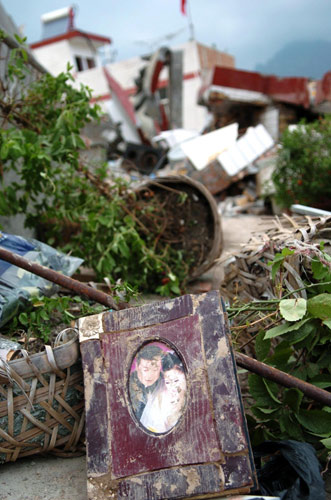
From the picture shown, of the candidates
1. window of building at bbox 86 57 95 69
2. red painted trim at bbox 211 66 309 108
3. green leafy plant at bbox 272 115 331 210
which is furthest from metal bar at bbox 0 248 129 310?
window of building at bbox 86 57 95 69

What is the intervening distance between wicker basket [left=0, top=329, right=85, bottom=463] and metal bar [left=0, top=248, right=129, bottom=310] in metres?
0.24

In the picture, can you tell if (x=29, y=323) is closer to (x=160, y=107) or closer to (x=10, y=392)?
(x=10, y=392)

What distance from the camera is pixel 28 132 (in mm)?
2996

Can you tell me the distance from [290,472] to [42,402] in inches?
36.3

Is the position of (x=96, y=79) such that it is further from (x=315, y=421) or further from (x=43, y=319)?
(x=315, y=421)

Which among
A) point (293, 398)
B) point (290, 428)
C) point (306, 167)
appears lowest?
point (290, 428)

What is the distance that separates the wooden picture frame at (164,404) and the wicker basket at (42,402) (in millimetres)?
132

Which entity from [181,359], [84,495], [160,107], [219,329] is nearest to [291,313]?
[219,329]

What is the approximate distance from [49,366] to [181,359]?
50 centimetres

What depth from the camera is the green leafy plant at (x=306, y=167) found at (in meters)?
5.61

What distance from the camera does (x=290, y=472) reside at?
152 cm

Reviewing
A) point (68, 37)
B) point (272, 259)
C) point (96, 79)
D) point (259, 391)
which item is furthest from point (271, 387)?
point (68, 37)

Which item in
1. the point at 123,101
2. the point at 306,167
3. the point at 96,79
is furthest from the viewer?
the point at 96,79

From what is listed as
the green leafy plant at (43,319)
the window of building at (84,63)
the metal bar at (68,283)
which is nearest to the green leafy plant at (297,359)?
the metal bar at (68,283)
